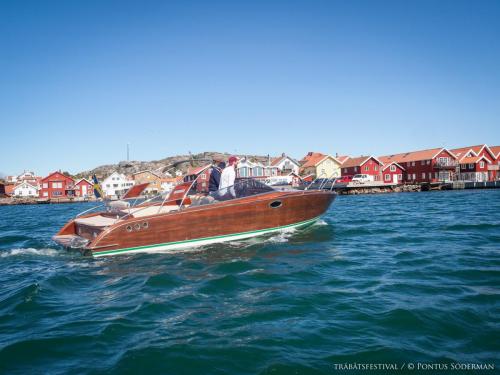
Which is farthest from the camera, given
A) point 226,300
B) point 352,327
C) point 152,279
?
point 152,279

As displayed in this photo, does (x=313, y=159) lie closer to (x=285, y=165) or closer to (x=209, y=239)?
(x=285, y=165)

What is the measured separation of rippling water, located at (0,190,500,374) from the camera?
3535 mm

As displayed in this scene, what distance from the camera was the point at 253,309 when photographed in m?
4.83

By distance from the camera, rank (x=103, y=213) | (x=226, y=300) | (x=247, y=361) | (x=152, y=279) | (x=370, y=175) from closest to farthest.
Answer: (x=247, y=361), (x=226, y=300), (x=152, y=279), (x=103, y=213), (x=370, y=175)

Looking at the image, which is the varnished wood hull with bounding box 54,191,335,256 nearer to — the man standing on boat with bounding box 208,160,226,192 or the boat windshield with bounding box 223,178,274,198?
the boat windshield with bounding box 223,178,274,198

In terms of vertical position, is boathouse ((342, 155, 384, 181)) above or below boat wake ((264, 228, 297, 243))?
above

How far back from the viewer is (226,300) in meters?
5.26

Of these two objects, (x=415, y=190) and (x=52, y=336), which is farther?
(x=415, y=190)

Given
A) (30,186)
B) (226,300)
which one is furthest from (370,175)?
(30,186)

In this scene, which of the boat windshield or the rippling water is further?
the boat windshield

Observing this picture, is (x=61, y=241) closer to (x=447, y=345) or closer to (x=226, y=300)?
(x=226, y=300)

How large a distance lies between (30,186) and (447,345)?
301 feet

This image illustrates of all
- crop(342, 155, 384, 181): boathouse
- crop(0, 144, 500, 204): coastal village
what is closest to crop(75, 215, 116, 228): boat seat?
crop(0, 144, 500, 204): coastal village

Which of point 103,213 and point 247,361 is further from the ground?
point 103,213
